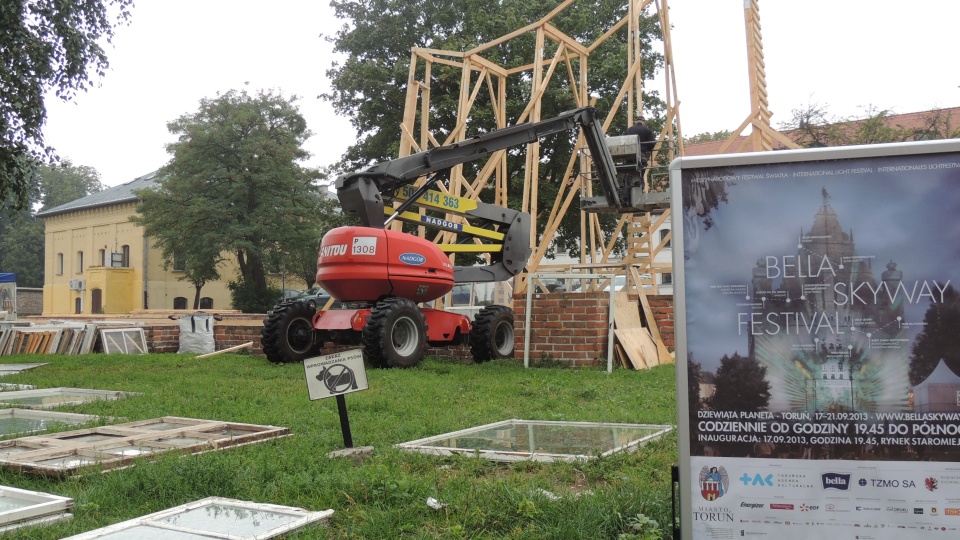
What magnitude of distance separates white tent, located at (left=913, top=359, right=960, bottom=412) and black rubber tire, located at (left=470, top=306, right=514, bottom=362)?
10.8 m

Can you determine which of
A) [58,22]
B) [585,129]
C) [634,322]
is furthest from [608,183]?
[58,22]

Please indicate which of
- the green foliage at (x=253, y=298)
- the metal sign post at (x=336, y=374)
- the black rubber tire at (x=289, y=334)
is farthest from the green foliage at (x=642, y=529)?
the green foliage at (x=253, y=298)

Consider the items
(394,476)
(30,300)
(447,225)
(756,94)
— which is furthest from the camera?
(30,300)

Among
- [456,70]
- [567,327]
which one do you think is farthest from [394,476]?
[456,70]

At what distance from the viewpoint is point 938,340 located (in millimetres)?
2785

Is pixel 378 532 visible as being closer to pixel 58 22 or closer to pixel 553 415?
pixel 553 415

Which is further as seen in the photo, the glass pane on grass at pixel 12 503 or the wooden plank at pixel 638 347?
the wooden plank at pixel 638 347

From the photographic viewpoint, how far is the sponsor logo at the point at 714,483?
9.46 ft

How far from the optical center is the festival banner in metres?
2.79

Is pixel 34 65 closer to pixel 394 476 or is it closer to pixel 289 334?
pixel 289 334

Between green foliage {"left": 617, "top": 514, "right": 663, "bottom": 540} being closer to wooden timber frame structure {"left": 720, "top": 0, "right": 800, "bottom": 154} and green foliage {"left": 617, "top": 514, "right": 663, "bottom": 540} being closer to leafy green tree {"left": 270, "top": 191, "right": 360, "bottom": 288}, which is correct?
wooden timber frame structure {"left": 720, "top": 0, "right": 800, "bottom": 154}

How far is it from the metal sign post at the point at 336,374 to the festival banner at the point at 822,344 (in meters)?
2.87

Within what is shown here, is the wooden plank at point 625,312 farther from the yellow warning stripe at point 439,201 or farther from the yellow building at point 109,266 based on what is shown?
the yellow building at point 109,266

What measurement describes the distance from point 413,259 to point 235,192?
31828 millimetres
